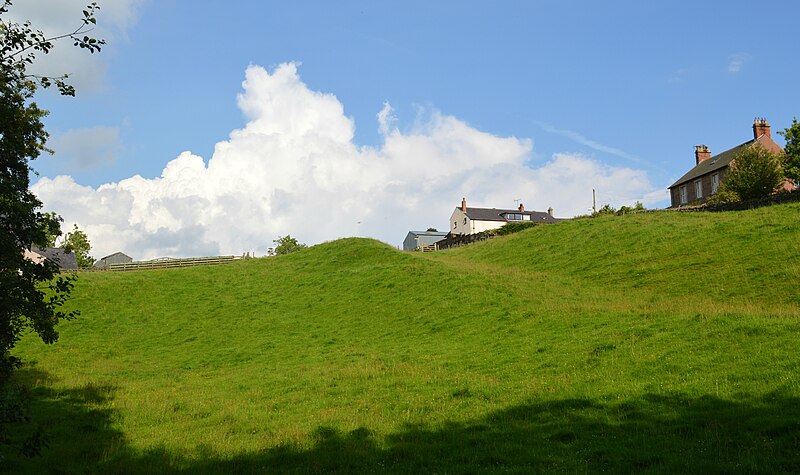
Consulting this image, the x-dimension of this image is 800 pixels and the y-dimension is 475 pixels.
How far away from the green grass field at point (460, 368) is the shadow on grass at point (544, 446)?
0.07 meters

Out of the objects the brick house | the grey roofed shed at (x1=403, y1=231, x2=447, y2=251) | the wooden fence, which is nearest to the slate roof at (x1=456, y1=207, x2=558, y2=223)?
the grey roofed shed at (x1=403, y1=231, x2=447, y2=251)

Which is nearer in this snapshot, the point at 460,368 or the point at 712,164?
the point at 460,368

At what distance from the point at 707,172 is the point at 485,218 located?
4466 centimetres

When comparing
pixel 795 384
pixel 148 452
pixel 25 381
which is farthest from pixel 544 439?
pixel 25 381


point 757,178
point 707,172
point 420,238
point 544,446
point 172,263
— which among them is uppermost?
point 707,172

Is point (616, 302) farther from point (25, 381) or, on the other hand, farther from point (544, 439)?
point (25, 381)

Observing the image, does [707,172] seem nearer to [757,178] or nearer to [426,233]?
[757,178]

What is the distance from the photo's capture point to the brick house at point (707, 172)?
8462cm

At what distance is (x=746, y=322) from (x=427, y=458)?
1403 cm

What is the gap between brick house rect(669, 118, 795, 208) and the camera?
3332 inches

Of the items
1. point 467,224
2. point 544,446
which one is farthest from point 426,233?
point 544,446

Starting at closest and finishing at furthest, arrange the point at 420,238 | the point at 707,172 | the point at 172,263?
the point at 172,263, the point at 707,172, the point at 420,238

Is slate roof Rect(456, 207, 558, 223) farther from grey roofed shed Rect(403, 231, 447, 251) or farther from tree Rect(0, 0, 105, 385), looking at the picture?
tree Rect(0, 0, 105, 385)

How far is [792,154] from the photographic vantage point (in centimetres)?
6525
